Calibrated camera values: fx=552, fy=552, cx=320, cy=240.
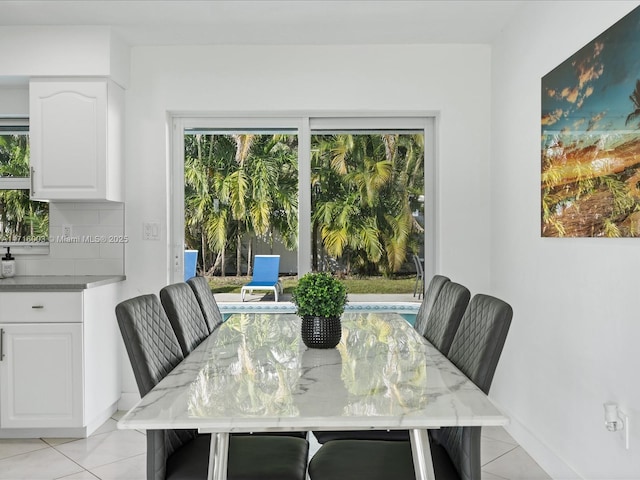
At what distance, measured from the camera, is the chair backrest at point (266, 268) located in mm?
4003

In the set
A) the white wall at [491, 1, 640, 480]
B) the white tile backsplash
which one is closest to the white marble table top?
the white wall at [491, 1, 640, 480]

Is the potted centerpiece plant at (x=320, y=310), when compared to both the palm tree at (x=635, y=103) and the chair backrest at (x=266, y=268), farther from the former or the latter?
the chair backrest at (x=266, y=268)

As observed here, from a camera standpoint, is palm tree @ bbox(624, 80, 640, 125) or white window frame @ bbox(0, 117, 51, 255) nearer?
palm tree @ bbox(624, 80, 640, 125)

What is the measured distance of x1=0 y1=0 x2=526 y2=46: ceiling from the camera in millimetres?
3119

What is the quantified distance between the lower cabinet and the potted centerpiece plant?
5.92 ft

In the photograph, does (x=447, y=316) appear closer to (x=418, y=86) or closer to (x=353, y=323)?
(x=353, y=323)

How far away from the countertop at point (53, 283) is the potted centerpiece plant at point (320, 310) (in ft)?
5.77

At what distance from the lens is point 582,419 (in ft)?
7.84

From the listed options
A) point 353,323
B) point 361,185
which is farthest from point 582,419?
point 361,185

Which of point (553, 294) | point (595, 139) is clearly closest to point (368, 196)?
point (553, 294)

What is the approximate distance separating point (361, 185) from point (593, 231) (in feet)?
6.49

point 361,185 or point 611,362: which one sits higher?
point 361,185

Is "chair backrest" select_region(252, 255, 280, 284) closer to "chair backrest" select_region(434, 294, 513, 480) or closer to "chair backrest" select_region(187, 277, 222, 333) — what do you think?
A: "chair backrest" select_region(187, 277, 222, 333)

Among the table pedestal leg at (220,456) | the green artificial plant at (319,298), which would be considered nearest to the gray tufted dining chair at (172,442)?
the table pedestal leg at (220,456)
